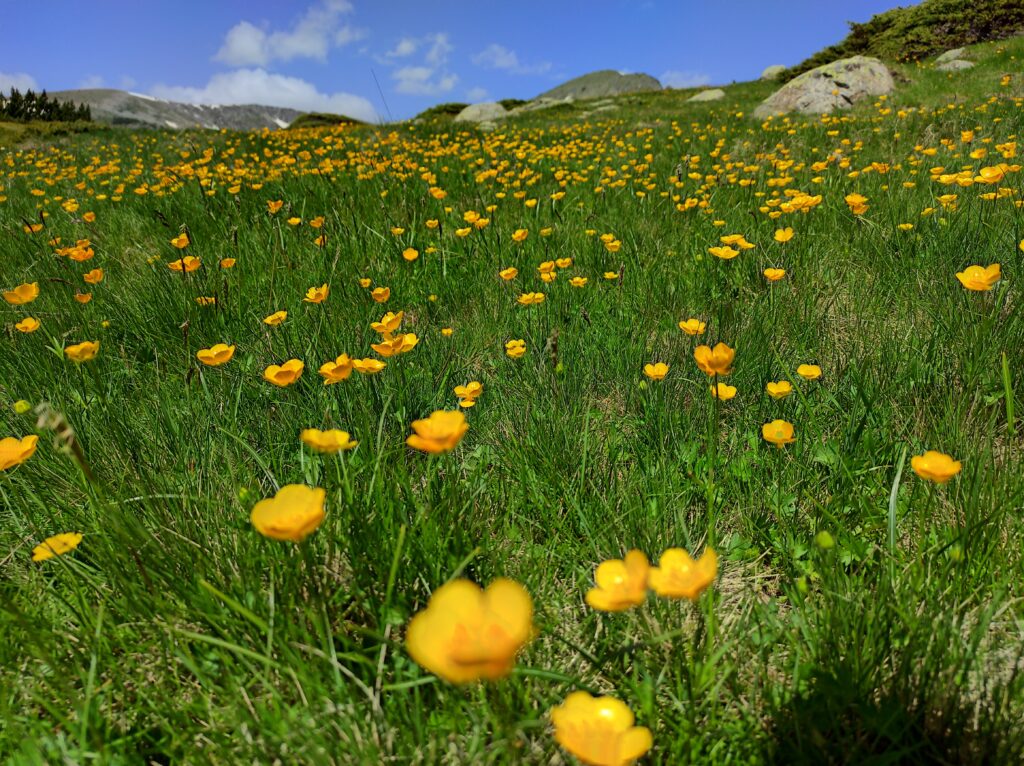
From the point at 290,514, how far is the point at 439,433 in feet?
1.00

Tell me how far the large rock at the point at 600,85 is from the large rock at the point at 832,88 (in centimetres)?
4432

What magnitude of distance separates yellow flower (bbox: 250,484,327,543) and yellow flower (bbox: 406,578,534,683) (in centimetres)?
32

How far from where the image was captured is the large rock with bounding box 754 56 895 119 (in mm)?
12438

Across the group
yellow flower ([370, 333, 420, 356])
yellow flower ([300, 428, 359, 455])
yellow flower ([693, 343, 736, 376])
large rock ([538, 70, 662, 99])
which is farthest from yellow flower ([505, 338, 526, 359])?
large rock ([538, 70, 662, 99])

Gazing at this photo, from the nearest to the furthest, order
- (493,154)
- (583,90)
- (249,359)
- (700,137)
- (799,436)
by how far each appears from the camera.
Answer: (799,436)
(249,359)
(493,154)
(700,137)
(583,90)

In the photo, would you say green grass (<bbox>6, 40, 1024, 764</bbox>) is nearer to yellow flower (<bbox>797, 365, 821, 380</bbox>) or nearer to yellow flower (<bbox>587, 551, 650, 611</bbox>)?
yellow flower (<bbox>797, 365, 821, 380</bbox>)

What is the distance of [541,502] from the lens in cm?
170

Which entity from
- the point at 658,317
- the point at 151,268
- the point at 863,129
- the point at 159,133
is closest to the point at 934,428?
the point at 658,317

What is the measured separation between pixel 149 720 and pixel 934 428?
2253mm

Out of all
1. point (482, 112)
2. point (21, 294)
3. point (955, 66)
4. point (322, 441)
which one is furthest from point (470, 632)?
point (482, 112)

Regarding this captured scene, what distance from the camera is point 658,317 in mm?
2893

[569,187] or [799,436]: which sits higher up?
[569,187]

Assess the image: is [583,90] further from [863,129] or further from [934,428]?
[934,428]

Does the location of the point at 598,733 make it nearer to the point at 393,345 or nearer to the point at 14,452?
the point at 393,345
